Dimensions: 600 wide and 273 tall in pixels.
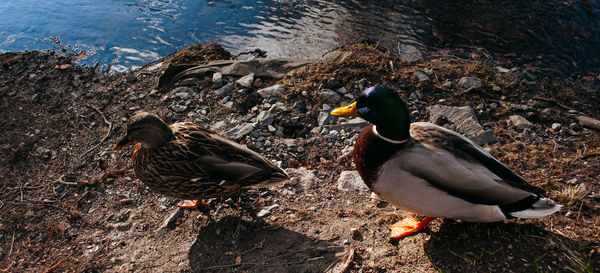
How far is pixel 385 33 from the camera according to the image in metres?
7.21

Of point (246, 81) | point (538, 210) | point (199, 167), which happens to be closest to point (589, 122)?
point (538, 210)

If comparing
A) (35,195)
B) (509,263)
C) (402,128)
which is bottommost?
(35,195)

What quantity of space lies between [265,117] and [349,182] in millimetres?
1293

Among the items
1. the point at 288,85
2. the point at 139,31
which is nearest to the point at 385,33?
the point at 288,85

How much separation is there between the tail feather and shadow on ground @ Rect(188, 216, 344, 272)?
3.96 ft

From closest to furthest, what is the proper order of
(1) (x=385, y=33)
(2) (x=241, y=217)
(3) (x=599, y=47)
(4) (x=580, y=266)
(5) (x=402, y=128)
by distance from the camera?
(4) (x=580, y=266) < (5) (x=402, y=128) < (2) (x=241, y=217) < (3) (x=599, y=47) < (1) (x=385, y=33)

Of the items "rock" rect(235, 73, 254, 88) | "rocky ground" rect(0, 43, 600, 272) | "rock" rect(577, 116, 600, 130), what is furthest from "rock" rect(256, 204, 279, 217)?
"rock" rect(577, 116, 600, 130)

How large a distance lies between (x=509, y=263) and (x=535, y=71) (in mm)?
4403

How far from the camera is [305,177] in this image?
3.59 meters

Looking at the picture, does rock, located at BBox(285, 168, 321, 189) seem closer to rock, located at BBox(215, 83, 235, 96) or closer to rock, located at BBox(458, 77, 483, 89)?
rock, located at BBox(215, 83, 235, 96)

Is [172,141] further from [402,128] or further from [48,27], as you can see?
[48,27]

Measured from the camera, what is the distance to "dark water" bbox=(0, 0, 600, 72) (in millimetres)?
6770

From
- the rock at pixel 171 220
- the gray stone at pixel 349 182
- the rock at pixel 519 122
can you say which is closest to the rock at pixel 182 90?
the rock at pixel 171 220

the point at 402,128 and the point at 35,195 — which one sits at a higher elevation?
the point at 402,128
